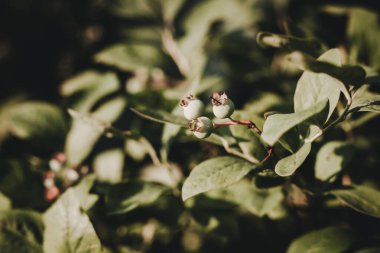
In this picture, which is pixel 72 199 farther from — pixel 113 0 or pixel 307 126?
pixel 113 0

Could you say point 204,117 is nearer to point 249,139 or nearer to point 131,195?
point 249,139

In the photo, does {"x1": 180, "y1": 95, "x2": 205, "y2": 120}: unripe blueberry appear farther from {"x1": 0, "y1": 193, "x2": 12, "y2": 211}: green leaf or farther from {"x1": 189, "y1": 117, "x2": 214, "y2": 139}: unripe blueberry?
{"x1": 0, "y1": 193, "x2": 12, "y2": 211}: green leaf

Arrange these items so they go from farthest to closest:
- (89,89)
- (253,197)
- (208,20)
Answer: (208,20) < (89,89) < (253,197)

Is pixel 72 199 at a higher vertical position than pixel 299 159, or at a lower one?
lower

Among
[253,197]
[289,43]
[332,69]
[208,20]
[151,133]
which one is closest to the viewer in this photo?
[332,69]

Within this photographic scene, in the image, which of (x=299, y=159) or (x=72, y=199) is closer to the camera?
(x=299, y=159)

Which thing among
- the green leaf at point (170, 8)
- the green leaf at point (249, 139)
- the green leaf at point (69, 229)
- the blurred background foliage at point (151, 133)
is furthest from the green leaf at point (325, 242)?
the green leaf at point (170, 8)

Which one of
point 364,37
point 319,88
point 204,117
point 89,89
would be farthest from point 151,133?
point 364,37

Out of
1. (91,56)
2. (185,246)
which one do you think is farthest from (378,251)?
(91,56)
